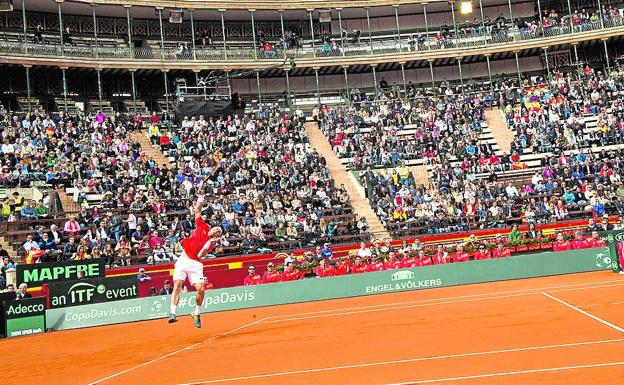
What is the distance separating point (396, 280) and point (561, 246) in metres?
7.18

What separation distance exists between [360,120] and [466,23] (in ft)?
54.3

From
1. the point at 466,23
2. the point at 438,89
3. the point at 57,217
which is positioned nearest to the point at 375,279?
the point at 57,217

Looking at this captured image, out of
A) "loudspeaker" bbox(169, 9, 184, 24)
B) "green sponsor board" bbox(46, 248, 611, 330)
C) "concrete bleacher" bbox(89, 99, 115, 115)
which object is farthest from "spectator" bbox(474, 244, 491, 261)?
"loudspeaker" bbox(169, 9, 184, 24)

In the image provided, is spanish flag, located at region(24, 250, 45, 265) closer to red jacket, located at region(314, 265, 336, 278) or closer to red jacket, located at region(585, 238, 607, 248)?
red jacket, located at region(314, 265, 336, 278)

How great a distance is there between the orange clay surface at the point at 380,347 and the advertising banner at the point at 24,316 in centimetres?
238

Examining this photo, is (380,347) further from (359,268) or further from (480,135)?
(480,135)

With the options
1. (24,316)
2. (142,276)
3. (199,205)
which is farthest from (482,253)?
(24,316)

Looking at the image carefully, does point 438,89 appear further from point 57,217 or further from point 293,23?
point 57,217

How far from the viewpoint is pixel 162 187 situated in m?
32.1

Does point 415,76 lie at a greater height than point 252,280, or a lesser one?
greater

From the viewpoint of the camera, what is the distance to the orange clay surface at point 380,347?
7.55m

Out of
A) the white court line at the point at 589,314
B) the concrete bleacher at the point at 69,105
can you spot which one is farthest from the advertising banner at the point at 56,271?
the concrete bleacher at the point at 69,105

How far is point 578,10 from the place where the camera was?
52.1 m

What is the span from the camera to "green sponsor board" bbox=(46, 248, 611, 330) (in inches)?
918
